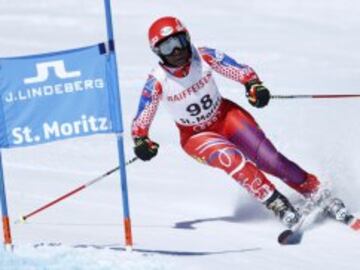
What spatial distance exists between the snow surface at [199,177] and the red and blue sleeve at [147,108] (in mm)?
733

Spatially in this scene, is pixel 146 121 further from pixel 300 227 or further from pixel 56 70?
pixel 300 227

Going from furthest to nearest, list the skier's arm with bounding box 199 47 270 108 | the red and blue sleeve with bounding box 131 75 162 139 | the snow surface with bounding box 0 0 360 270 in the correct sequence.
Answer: the skier's arm with bounding box 199 47 270 108 → the red and blue sleeve with bounding box 131 75 162 139 → the snow surface with bounding box 0 0 360 270

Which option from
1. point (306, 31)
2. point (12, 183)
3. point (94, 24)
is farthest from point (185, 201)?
point (94, 24)

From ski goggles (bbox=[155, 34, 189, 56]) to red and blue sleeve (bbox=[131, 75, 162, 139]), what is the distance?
273mm

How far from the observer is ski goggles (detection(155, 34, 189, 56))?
24.1ft

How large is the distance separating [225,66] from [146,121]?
30.9 inches

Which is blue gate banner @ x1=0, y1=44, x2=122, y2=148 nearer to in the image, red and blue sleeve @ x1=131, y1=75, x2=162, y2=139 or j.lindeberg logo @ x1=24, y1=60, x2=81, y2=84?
j.lindeberg logo @ x1=24, y1=60, x2=81, y2=84

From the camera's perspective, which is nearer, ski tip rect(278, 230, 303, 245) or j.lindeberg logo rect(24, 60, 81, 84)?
j.lindeberg logo rect(24, 60, 81, 84)

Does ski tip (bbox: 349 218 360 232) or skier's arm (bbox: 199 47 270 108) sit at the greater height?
skier's arm (bbox: 199 47 270 108)

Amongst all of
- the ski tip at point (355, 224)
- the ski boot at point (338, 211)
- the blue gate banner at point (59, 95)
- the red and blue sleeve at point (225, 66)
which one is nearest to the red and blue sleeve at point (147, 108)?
the red and blue sleeve at point (225, 66)

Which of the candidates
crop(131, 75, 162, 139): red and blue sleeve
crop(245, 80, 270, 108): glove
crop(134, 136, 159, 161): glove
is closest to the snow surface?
crop(134, 136, 159, 161): glove

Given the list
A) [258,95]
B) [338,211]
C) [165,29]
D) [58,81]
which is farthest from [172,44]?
[338,211]

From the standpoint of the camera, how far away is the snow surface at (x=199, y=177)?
6473 millimetres

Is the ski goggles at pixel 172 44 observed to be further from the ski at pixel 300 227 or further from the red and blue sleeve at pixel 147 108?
the ski at pixel 300 227
